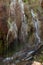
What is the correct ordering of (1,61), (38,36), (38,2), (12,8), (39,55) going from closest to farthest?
(1,61) → (39,55) → (12,8) → (38,36) → (38,2)

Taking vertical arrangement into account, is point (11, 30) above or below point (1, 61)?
above

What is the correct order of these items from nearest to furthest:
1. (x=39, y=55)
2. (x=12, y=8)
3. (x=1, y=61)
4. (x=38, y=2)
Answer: (x=1, y=61) → (x=39, y=55) → (x=12, y=8) → (x=38, y=2)

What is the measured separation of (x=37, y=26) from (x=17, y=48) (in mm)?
1923

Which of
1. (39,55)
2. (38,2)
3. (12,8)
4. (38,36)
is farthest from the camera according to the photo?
(38,2)

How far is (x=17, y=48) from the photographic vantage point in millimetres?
7617

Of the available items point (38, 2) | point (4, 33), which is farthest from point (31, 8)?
point (4, 33)

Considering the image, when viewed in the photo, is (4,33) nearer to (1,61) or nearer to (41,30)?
(1,61)

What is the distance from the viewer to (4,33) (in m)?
7.56

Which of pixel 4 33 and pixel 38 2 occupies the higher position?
pixel 38 2

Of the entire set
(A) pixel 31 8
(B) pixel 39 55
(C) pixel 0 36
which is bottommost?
(B) pixel 39 55

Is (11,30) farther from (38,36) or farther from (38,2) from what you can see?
(38,2)

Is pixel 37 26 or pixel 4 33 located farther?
pixel 37 26

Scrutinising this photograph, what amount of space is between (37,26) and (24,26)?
1076mm

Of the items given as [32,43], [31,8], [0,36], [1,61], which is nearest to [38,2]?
[31,8]
